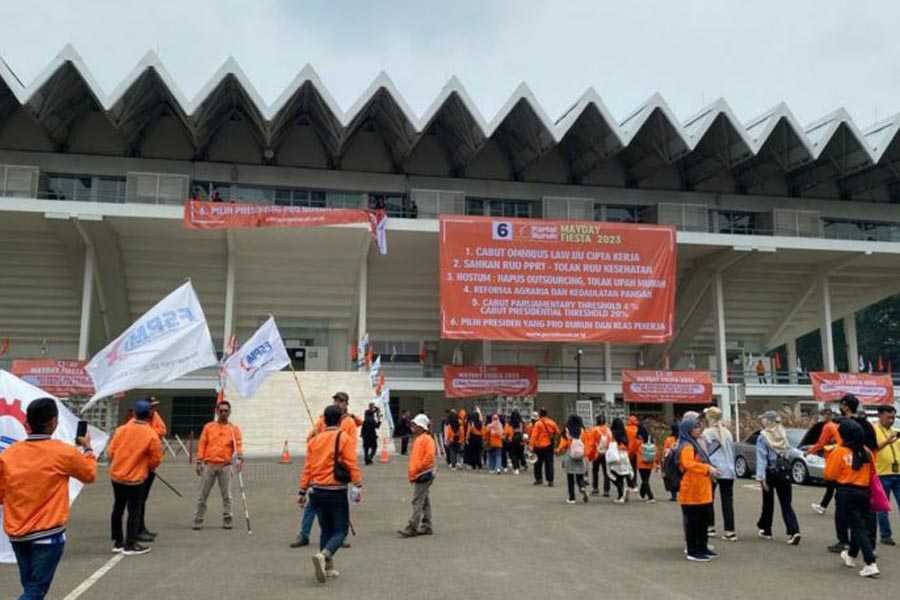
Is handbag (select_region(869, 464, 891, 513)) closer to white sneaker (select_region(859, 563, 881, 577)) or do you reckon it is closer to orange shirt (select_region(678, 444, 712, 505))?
white sneaker (select_region(859, 563, 881, 577))

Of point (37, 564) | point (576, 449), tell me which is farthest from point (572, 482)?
point (37, 564)

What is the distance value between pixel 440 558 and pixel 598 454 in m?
5.75

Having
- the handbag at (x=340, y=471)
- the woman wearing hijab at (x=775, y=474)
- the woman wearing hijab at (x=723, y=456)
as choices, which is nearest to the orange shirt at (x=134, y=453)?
the handbag at (x=340, y=471)

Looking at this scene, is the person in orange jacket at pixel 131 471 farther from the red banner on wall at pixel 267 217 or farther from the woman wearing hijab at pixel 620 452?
the red banner on wall at pixel 267 217

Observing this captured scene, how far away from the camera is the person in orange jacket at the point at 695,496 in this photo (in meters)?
7.57

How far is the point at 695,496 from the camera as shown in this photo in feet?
24.9

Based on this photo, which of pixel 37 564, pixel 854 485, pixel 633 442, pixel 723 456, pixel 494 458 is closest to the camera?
pixel 37 564

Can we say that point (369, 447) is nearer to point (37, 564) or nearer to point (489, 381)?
point (489, 381)

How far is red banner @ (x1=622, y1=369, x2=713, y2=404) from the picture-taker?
79.9 ft

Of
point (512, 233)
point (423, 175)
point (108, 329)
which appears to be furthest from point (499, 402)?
point (108, 329)

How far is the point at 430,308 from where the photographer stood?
30047 millimetres

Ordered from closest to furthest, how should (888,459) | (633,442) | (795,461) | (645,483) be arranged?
(888,459), (645,483), (633,442), (795,461)

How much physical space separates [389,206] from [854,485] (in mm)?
23782

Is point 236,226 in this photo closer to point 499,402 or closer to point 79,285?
point 79,285
